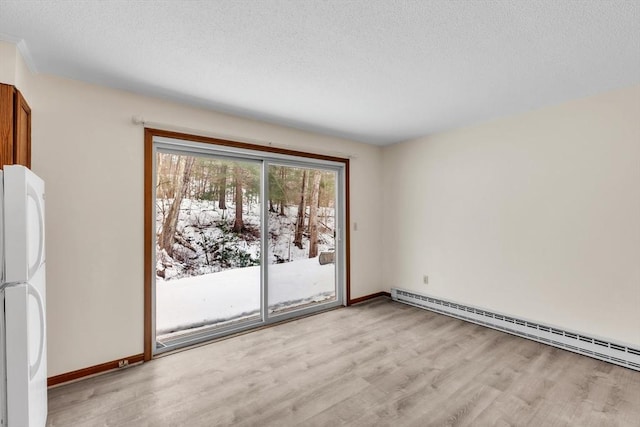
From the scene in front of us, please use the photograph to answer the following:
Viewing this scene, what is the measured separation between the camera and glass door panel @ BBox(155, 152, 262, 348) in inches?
112

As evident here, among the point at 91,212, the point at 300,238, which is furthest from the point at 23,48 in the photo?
the point at 300,238

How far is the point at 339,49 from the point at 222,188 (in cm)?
190

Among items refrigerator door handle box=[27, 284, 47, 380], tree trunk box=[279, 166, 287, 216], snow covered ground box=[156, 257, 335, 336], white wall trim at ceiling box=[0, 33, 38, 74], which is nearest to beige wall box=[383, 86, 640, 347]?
snow covered ground box=[156, 257, 335, 336]

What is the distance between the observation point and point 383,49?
1897mm

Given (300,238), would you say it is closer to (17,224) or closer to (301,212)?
(301,212)

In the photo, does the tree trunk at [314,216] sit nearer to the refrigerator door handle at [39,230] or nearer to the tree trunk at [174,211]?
the tree trunk at [174,211]

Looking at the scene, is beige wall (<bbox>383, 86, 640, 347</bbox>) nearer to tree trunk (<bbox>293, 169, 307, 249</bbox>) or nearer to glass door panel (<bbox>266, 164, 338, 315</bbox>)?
glass door panel (<bbox>266, 164, 338, 315</bbox>)

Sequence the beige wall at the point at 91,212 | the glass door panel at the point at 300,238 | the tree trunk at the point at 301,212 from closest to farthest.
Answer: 1. the beige wall at the point at 91,212
2. the glass door panel at the point at 300,238
3. the tree trunk at the point at 301,212

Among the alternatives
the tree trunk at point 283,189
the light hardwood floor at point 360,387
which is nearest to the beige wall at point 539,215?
the light hardwood floor at point 360,387

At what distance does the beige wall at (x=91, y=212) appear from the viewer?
221 cm

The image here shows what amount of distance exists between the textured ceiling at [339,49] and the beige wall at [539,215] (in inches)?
14.9

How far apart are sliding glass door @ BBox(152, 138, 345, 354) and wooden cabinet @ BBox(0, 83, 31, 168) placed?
0.95 meters

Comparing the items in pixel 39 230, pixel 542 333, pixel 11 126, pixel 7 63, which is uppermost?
pixel 7 63

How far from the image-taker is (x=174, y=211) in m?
2.88
